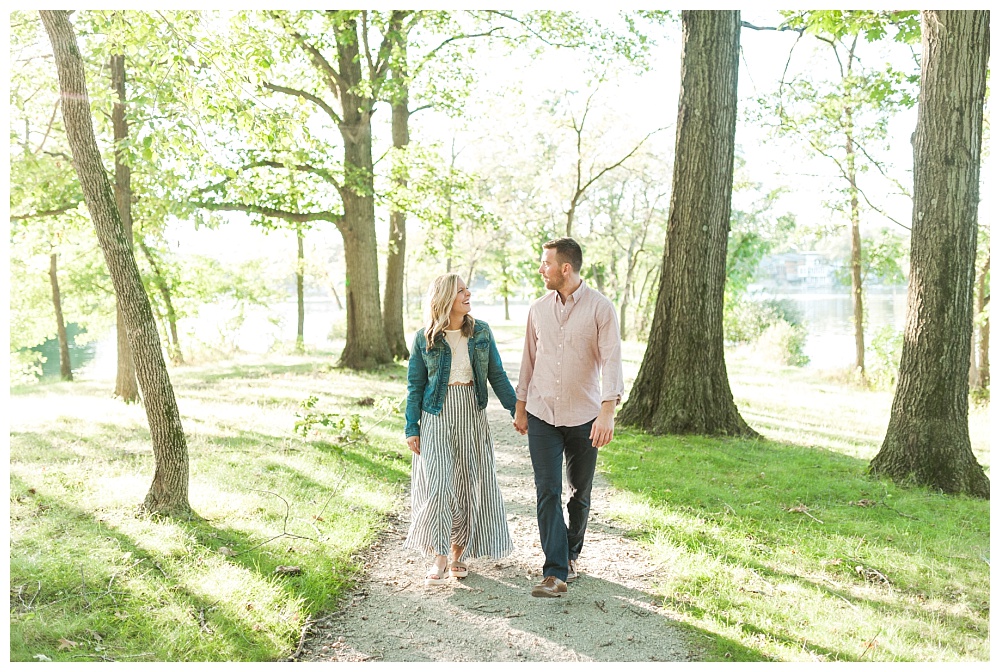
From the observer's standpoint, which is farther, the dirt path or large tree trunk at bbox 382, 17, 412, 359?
large tree trunk at bbox 382, 17, 412, 359

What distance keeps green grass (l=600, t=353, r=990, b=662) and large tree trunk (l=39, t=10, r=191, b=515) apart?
3521mm

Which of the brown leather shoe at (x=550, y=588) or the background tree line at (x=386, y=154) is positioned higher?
the background tree line at (x=386, y=154)

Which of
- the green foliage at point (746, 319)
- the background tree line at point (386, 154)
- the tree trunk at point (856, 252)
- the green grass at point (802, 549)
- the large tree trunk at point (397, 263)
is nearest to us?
the green grass at point (802, 549)

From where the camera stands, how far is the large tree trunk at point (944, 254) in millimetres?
6812

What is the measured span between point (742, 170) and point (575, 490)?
25.8 metres

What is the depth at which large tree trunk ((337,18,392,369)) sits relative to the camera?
15602mm

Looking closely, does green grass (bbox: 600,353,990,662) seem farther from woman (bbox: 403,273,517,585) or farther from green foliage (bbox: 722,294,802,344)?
green foliage (bbox: 722,294,802,344)

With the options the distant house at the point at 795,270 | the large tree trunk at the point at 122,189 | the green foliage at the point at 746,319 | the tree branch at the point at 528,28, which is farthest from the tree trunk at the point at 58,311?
the distant house at the point at 795,270

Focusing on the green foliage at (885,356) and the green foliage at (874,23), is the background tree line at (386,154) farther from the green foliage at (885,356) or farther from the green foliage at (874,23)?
the green foliage at (885,356)

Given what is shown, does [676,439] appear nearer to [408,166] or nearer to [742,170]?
[408,166]

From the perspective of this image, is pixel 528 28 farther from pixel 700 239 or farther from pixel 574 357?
pixel 574 357

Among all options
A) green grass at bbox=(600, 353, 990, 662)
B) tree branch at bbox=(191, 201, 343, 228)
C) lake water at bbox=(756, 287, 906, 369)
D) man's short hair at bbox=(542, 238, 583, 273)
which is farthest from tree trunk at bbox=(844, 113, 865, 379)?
man's short hair at bbox=(542, 238, 583, 273)

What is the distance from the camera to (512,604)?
14.4ft
